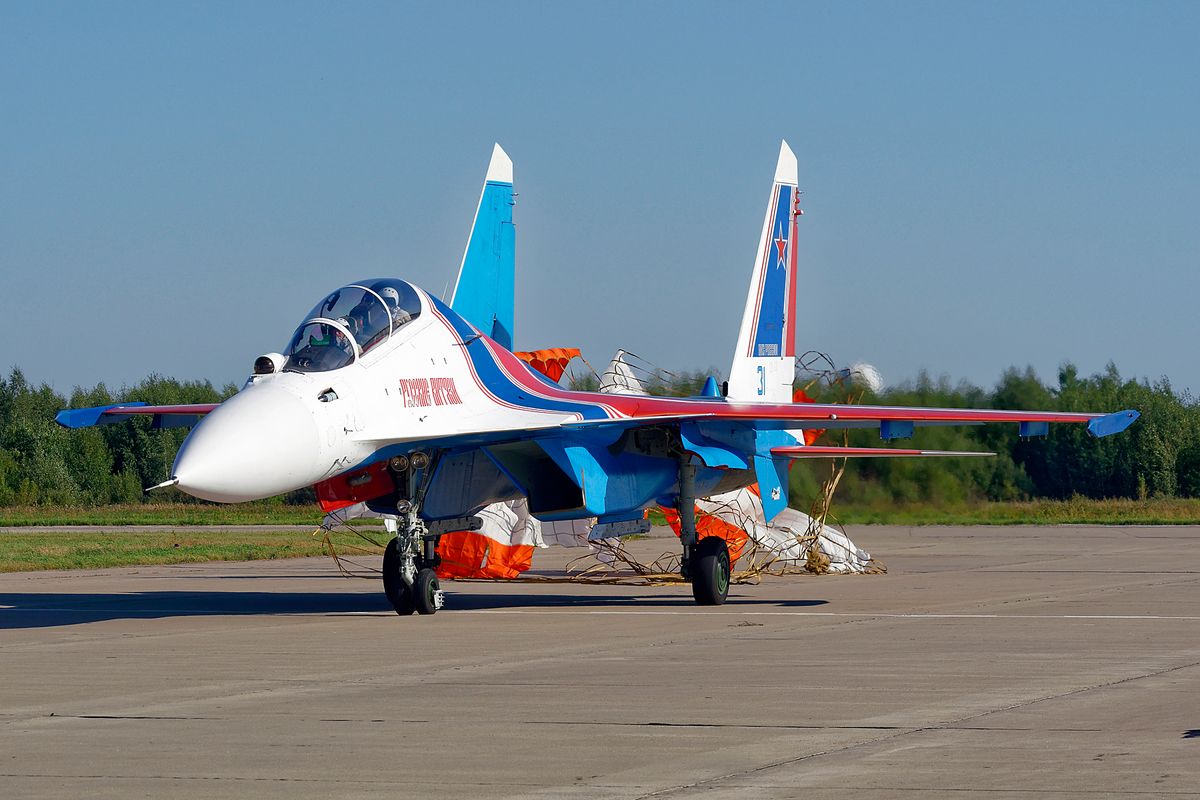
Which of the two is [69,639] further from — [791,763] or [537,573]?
[537,573]

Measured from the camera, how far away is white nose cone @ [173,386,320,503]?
1266 cm

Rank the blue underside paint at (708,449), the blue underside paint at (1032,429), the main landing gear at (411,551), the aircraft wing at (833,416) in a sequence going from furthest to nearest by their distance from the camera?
1. the blue underside paint at (1032,429)
2. the blue underside paint at (708,449)
3. the aircraft wing at (833,416)
4. the main landing gear at (411,551)

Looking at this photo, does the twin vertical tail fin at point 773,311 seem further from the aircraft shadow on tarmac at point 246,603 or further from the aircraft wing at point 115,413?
the aircraft wing at point 115,413

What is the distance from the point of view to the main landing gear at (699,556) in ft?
56.8

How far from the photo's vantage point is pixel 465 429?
15516 mm

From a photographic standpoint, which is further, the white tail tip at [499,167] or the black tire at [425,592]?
the white tail tip at [499,167]

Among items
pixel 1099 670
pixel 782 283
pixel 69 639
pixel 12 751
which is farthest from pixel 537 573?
pixel 12 751

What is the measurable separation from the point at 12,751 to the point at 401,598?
823cm

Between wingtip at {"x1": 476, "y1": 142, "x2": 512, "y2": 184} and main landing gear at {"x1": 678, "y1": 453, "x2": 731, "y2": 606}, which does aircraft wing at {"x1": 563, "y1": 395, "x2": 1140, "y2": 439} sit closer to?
main landing gear at {"x1": 678, "y1": 453, "x2": 731, "y2": 606}

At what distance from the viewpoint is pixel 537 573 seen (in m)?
24.4

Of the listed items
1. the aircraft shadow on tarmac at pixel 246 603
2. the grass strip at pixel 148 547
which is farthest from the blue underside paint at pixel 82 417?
the grass strip at pixel 148 547

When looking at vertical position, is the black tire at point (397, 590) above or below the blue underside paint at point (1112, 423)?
below

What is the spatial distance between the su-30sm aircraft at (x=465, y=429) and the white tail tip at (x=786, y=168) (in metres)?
3.52

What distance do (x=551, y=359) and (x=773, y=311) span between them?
3455mm
